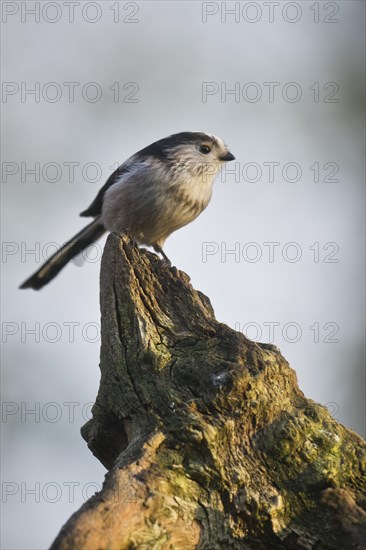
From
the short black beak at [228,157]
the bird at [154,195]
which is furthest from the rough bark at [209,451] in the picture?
the short black beak at [228,157]

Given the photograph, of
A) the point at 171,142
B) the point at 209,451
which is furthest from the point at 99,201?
the point at 209,451

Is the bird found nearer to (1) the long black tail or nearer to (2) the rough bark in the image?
(1) the long black tail

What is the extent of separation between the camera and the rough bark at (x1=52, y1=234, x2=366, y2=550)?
7.47 ft

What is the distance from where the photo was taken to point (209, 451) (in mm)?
2473

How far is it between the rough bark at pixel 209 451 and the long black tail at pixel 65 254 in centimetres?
298

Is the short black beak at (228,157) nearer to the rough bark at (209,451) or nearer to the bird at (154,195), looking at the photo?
the bird at (154,195)

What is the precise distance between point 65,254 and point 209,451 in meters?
3.81

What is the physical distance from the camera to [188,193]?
5.57m

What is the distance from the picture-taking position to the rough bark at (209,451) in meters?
2.28

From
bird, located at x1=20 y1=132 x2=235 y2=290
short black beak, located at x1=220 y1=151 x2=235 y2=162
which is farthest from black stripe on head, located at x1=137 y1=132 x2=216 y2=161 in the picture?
short black beak, located at x1=220 y1=151 x2=235 y2=162

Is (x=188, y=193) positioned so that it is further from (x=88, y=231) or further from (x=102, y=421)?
(x=102, y=421)

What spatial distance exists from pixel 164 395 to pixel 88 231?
369cm

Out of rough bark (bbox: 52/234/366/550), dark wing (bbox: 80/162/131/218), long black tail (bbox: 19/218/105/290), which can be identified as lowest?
rough bark (bbox: 52/234/366/550)

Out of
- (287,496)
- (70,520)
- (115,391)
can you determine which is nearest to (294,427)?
(287,496)
